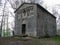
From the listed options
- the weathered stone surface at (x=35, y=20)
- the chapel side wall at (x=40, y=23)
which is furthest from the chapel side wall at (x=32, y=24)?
the chapel side wall at (x=40, y=23)

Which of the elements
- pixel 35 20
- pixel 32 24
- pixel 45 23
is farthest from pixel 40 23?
pixel 45 23

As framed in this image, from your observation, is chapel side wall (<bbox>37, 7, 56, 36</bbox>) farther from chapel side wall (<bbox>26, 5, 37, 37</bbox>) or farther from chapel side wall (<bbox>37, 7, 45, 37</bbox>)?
chapel side wall (<bbox>26, 5, 37, 37</bbox>)

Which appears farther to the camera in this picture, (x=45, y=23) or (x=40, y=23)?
(x=45, y=23)

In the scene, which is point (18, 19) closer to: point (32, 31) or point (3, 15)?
point (32, 31)

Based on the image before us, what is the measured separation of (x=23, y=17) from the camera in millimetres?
25109

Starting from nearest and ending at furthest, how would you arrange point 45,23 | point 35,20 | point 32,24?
point 35,20, point 32,24, point 45,23

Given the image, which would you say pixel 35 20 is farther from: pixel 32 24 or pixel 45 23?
pixel 45 23

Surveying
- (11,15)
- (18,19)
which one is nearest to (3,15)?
(11,15)

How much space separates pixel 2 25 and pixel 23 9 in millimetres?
21980

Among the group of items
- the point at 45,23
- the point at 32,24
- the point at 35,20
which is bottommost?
the point at 32,24

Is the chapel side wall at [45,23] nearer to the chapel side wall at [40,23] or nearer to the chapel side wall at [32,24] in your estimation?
the chapel side wall at [40,23]

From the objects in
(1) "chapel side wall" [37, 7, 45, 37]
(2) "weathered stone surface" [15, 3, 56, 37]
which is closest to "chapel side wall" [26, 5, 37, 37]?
(2) "weathered stone surface" [15, 3, 56, 37]

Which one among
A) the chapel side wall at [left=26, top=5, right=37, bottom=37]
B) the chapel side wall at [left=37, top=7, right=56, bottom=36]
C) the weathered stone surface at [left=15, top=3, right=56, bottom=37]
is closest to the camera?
the chapel side wall at [left=26, top=5, right=37, bottom=37]

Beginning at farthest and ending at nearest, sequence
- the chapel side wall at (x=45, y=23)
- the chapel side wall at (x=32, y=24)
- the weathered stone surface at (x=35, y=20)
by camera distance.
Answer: the chapel side wall at (x=45, y=23)
the weathered stone surface at (x=35, y=20)
the chapel side wall at (x=32, y=24)
